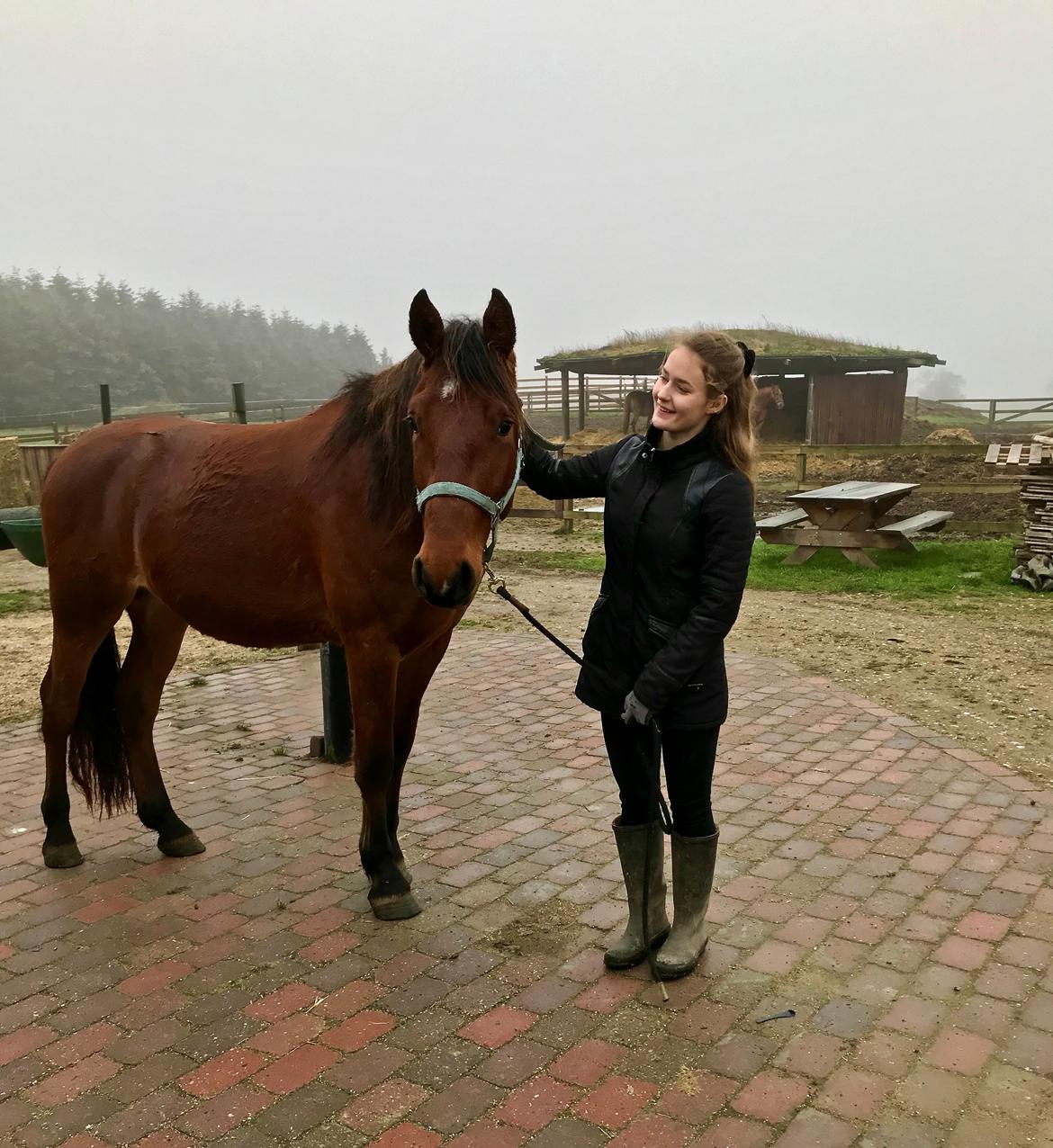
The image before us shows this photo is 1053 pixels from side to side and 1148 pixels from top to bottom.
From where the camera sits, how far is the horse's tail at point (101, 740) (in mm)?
3771

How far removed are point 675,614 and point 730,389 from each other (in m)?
0.66

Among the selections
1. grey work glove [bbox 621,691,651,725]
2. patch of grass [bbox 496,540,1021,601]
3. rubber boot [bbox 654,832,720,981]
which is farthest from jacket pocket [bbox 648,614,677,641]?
patch of grass [bbox 496,540,1021,601]

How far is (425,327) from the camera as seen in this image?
9.01 feet

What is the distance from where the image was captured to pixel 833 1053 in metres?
2.41

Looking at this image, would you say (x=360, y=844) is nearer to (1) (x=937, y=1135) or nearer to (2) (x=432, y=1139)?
(2) (x=432, y=1139)

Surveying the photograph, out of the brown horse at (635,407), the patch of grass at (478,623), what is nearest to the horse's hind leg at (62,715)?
the patch of grass at (478,623)

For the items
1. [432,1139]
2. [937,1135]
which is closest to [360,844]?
[432,1139]

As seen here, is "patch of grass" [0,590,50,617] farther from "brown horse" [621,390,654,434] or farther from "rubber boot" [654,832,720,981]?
"brown horse" [621,390,654,434]

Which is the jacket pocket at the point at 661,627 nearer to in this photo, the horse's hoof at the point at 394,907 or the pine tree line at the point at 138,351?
the horse's hoof at the point at 394,907

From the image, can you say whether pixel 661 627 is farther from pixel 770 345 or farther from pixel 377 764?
pixel 770 345

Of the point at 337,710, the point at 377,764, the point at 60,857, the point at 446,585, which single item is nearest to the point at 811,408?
the point at 337,710

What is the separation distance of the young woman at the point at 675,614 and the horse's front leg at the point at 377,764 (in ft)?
2.38

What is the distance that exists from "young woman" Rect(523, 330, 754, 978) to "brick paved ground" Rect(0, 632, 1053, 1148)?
0.30 metres

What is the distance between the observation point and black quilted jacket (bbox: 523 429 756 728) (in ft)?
8.16
